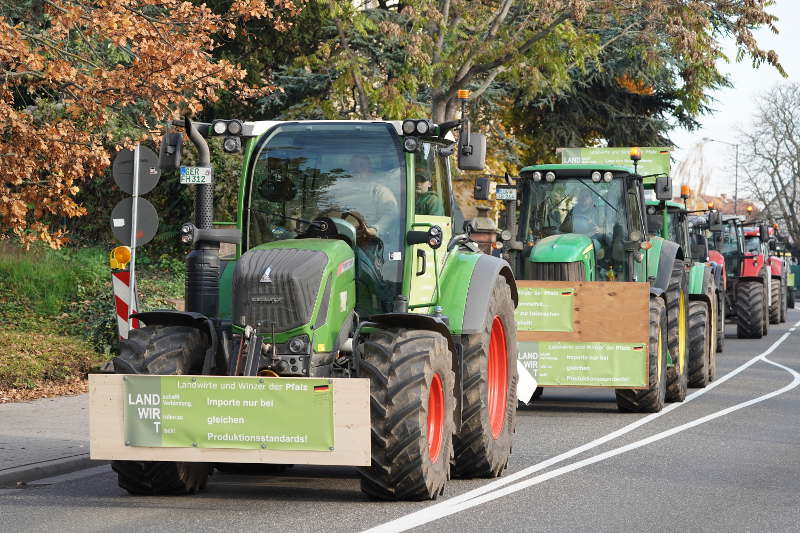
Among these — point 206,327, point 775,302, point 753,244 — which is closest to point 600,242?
point 206,327

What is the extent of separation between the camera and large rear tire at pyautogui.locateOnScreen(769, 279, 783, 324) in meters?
37.3

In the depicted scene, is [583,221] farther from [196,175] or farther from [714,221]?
[196,175]

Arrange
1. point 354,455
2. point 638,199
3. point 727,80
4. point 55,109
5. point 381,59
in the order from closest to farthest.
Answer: point 354,455, point 638,199, point 55,109, point 381,59, point 727,80

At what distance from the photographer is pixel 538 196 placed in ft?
54.3

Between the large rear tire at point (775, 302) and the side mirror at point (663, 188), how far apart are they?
20702mm

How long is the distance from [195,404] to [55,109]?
472 inches

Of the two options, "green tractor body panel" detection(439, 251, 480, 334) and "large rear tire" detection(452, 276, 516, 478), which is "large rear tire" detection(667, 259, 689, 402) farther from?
"green tractor body panel" detection(439, 251, 480, 334)

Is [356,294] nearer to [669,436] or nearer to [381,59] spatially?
[669,436]

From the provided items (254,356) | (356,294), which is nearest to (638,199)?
(356,294)

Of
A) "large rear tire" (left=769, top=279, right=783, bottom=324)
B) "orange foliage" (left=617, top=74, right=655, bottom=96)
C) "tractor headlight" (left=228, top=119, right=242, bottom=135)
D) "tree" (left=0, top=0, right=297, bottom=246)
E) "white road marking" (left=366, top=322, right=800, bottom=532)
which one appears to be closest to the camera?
"white road marking" (left=366, top=322, right=800, bottom=532)

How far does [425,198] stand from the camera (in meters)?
10.0

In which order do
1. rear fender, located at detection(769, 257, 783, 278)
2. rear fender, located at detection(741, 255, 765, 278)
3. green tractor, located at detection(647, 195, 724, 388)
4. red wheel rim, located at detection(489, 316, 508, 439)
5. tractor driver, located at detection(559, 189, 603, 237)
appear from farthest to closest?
rear fender, located at detection(769, 257, 783, 278) → rear fender, located at detection(741, 255, 765, 278) → green tractor, located at detection(647, 195, 724, 388) → tractor driver, located at detection(559, 189, 603, 237) → red wheel rim, located at detection(489, 316, 508, 439)

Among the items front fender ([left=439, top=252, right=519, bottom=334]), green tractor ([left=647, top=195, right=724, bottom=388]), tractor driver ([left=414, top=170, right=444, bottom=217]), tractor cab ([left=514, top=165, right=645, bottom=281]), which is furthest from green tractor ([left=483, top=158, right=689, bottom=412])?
tractor driver ([left=414, top=170, right=444, bottom=217])

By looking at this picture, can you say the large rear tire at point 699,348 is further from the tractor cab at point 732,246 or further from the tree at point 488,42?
the tractor cab at point 732,246
